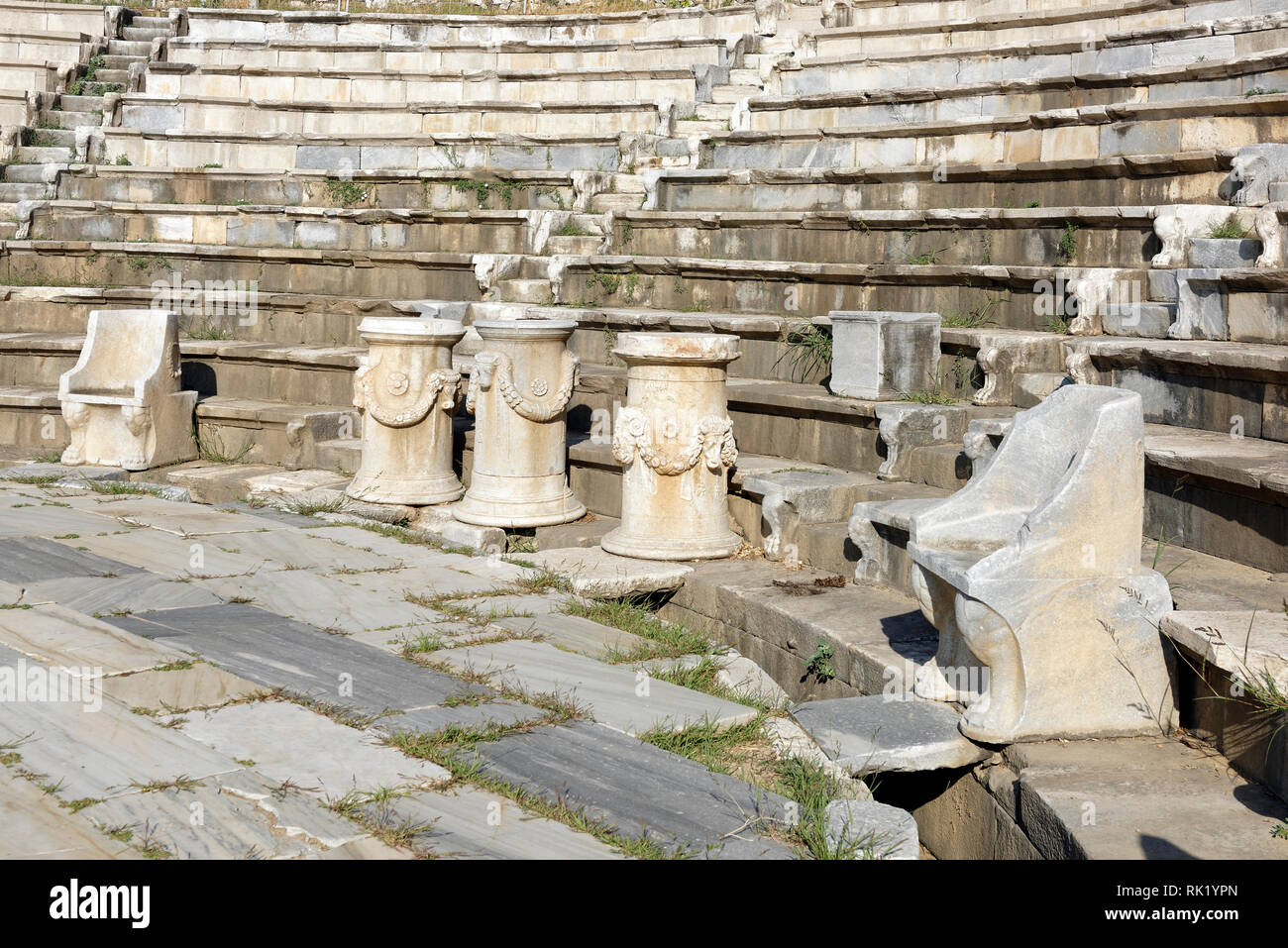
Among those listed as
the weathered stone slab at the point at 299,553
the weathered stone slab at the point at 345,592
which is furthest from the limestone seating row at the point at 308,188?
the weathered stone slab at the point at 345,592

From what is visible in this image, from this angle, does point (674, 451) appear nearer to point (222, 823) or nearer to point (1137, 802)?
point (1137, 802)

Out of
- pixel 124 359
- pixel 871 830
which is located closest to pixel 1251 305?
pixel 871 830

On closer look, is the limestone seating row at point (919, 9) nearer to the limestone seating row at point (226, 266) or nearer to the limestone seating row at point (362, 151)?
the limestone seating row at point (362, 151)

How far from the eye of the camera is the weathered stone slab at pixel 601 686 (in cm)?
454

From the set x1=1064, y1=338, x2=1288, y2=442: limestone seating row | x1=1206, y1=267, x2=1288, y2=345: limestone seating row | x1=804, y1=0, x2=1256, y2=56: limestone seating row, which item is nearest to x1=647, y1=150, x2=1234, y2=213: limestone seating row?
x1=1206, y1=267, x2=1288, y2=345: limestone seating row

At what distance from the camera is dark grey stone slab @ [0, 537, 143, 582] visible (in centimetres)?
619

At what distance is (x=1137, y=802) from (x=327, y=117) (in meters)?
13.2

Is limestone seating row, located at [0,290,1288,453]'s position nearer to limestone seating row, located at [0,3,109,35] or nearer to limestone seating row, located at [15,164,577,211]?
limestone seating row, located at [15,164,577,211]

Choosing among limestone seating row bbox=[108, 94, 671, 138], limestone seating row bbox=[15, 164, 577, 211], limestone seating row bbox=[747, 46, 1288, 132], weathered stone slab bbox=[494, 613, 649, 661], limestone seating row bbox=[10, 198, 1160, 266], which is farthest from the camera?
limestone seating row bbox=[108, 94, 671, 138]

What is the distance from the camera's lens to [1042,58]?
1162 cm

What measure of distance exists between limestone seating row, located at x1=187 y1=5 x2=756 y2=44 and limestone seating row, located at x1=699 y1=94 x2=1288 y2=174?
4871 millimetres

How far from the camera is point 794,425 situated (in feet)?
25.6
